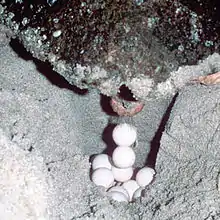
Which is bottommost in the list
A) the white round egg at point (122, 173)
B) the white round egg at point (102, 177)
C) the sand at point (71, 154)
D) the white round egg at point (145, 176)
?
the white round egg at point (122, 173)

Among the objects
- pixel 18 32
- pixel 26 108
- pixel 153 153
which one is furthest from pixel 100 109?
pixel 18 32

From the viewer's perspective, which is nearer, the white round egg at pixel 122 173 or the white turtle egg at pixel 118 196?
the white turtle egg at pixel 118 196

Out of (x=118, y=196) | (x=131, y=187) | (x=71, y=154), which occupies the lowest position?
(x=131, y=187)

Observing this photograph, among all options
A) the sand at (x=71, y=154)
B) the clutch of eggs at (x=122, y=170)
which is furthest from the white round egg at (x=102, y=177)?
the sand at (x=71, y=154)

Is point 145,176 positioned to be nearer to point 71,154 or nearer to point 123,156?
point 123,156

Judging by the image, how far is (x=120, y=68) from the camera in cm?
82

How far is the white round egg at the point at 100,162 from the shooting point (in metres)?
1.31

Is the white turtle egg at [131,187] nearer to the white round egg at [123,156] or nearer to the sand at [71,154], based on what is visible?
the white round egg at [123,156]

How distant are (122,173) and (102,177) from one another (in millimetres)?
137

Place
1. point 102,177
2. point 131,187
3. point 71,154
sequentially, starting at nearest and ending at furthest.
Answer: point 71,154 → point 102,177 → point 131,187

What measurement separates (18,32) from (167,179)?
0.46 metres

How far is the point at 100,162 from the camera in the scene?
1.32 m

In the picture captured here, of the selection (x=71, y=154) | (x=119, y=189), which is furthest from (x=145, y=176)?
(x=71, y=154)

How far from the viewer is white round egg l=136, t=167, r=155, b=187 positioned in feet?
4.15
